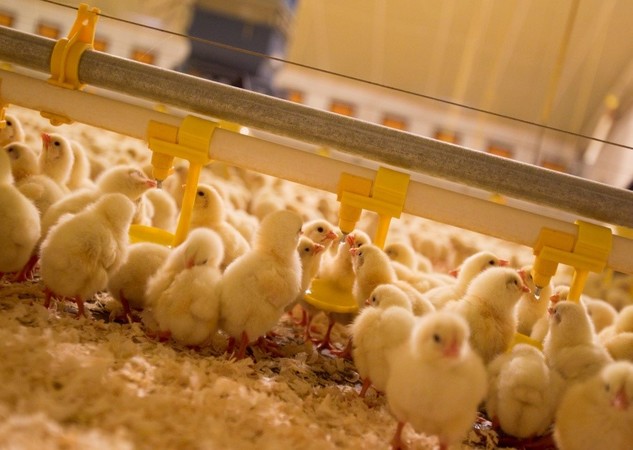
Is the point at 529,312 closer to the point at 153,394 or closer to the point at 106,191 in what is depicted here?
the point at 153,394

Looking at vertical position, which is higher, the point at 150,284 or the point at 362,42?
the point at 362,42

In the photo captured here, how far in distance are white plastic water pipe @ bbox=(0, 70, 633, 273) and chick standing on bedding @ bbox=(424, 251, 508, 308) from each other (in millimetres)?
279

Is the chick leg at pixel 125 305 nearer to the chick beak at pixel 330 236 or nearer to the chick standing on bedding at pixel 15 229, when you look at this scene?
the chick standing on bedding at pixel 15 229

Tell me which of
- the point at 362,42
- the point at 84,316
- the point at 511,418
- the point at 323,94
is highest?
the point at 362,42

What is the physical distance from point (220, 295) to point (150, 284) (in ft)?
0.86

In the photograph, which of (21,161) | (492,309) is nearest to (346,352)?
(492,309)

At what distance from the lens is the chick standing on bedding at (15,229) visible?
1.91 meters

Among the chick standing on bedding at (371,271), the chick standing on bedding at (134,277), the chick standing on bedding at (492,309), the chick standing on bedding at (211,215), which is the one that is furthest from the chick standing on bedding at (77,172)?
the chick standing on bedding at (492,309)

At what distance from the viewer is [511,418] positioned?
1668 mm

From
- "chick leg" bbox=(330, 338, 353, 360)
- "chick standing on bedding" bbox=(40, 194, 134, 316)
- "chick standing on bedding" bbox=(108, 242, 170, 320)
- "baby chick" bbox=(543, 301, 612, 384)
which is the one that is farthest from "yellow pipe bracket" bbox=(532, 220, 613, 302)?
"chick standing on bedding" bbox=(40, 194, 134, 316)

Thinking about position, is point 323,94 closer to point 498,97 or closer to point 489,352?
point 498,97

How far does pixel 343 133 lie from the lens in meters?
2.14

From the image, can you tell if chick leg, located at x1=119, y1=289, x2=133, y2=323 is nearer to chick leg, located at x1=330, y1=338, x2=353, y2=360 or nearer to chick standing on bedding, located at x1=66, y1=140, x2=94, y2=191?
chick leg, located at x1=330, y1=338, x2=353, y2=360

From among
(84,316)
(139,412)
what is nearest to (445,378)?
(139,412)
